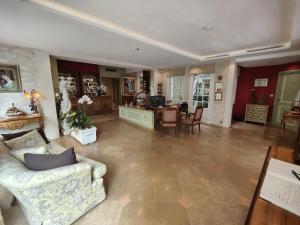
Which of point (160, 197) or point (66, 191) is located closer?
point (66, 191)

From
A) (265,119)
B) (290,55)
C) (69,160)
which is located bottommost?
(265,119)

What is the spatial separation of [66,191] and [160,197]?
3.90 feet

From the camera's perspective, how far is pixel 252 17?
7.59ft

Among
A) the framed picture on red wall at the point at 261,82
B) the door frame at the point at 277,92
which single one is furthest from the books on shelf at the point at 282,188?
the framed picture on red wall at the point at 261,82

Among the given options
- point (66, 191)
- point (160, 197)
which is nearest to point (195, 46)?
point (160, 197)

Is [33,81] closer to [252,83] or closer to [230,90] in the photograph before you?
[230,90]

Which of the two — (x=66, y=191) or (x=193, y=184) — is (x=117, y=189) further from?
(x=193, y=184)

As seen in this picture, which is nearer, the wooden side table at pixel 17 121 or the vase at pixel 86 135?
the wooden side table at pixel 17 121

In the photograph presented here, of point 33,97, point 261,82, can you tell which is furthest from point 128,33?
point 261,82

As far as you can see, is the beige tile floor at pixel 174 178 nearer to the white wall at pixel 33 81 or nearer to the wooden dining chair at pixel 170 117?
the wooden dining chair at pixel 170 117

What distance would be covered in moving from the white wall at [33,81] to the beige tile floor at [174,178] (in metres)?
0.80

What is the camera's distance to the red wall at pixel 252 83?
5495 mm

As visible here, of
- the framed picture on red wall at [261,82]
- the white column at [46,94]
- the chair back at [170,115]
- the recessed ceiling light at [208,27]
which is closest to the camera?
the recessed ceiling light at [208,27]

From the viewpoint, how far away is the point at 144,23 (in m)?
2.55
